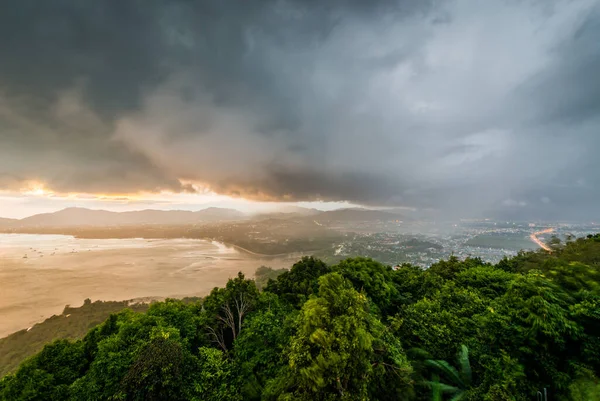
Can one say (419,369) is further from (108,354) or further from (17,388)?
(17,388)

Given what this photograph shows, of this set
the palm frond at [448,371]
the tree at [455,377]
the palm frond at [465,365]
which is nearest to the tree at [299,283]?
the palm frond at [448,371]

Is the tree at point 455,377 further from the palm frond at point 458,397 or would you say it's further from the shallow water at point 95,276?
the shallow water at point 95,276

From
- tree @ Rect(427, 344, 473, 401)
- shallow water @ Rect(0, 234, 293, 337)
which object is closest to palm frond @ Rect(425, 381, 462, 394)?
tree @ Rect(427, 344, 473, 401)

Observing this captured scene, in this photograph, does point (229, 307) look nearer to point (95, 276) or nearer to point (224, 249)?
point (95, 276)

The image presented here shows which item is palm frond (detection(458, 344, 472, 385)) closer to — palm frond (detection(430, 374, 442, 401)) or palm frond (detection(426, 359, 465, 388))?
palm frond (detection(426, 359, 465, 388))

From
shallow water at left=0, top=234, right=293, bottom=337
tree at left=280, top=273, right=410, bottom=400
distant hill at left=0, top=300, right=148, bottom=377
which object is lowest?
distant hill at left=0, top=300, right=148, bottom=377
